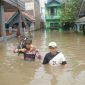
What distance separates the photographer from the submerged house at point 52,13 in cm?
7394

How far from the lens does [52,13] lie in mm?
75250

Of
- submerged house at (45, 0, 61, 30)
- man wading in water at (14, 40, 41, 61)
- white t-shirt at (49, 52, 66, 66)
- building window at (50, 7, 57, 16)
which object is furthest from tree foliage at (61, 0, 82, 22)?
white t-shirt at (49, 52, 66, 66)

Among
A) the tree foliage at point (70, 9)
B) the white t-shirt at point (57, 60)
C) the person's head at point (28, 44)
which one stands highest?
the tree foliage at point (70, 9)

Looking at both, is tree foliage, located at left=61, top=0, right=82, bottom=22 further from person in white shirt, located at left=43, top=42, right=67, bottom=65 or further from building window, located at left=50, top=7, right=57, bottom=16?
person in white shirt, located at left=43, top=42, right=67, bottom=65

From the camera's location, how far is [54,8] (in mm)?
75062

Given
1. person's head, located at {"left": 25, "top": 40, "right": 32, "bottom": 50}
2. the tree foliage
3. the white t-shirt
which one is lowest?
the white t-shirt

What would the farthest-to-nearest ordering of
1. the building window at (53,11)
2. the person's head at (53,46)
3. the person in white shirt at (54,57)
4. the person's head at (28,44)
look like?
the building window at (53,11), the person's head at (28,44), the person in white shirt at (54,57), the person's head at (53,46)

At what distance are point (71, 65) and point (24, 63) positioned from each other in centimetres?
187

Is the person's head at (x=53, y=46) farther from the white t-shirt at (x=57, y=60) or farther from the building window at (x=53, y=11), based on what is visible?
the building window at (x=53, y=11)

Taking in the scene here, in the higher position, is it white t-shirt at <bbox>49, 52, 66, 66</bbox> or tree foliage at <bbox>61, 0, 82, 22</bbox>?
tree foliage at <bbox>61, 0, 82, 22</bbox>

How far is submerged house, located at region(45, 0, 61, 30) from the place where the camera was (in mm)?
73938

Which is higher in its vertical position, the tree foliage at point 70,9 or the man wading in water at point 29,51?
the tree foliage at point 70,9

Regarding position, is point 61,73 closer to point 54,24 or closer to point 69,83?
point 69,83

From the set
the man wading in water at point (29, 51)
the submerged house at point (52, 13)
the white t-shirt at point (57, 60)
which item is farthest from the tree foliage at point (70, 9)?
the white t-shirt at point (57, 60)
